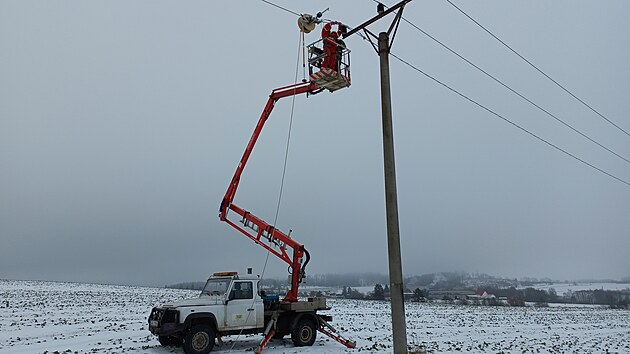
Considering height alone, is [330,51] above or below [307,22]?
below

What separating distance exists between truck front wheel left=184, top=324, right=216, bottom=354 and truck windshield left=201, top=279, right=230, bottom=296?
134 cm

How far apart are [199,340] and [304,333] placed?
381 centimetres

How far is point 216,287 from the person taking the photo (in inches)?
600

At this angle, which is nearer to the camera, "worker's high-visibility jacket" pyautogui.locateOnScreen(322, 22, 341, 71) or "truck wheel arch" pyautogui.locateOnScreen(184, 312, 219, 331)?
"worker's high-visibility jacket" pyautogui.locateOnScreen(322, 22, 341, 71)

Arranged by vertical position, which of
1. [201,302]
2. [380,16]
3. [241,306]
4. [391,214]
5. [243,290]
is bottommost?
[241,306]

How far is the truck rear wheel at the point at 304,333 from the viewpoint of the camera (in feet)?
51.4

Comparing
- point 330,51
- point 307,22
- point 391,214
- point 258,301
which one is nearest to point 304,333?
point 258,301

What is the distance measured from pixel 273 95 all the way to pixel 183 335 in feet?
28.0

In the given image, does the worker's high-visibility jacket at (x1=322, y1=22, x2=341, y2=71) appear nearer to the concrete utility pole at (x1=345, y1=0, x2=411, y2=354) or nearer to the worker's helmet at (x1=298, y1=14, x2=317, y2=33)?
the worker's helmet at (x1=298, y1=14, x2=317, y2=33)

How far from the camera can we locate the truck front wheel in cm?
1345

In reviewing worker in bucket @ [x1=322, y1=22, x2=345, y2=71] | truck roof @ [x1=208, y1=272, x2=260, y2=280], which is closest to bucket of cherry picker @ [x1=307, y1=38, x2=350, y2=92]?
worker in bucket @ [x1=322, y1=22, x2=345, y2=71]

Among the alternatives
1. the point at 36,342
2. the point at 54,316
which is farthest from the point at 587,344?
the point at 54,316

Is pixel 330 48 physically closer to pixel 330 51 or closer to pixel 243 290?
pixel 330 51

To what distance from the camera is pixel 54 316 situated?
975 inches
